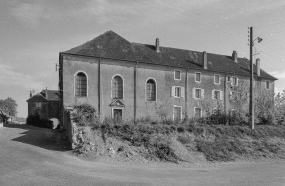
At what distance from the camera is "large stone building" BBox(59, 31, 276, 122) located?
1131 inches

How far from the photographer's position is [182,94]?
34.7 metres

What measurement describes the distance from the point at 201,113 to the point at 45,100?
36497 mm

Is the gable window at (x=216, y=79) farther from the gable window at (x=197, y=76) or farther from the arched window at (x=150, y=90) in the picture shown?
the arched window at (x=150, y=90)

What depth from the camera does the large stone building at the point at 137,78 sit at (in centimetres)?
2872

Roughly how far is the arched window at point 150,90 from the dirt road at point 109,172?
19.8 metres

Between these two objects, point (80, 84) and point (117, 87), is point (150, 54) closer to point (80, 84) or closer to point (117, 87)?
point (117, 87)

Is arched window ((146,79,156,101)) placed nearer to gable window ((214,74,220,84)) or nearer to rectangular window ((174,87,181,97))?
rectangular window ((174,87,181,97))

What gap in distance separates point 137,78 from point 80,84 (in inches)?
291

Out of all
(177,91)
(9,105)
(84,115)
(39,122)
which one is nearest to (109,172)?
(84,115)

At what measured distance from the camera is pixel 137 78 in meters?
31.8

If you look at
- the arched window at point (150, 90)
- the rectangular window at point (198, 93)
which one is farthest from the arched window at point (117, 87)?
the rectangular window at point (198, 93)

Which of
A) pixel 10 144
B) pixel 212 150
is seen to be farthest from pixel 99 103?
pixel 212 150

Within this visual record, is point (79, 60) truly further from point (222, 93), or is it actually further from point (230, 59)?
point (230, 59)

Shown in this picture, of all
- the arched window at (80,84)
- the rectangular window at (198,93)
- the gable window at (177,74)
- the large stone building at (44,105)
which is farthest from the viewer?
the large stone building at (44,105)
